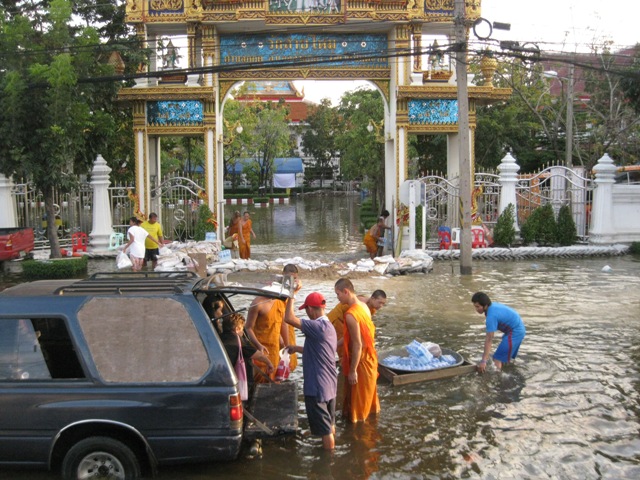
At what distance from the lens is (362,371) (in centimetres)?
672

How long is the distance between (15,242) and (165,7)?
7422 millimetres

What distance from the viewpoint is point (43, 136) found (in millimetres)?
16109

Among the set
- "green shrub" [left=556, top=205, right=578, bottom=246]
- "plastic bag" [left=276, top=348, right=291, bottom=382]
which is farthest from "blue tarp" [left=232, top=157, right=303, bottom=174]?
"plastic bag" [left=276, top=348, right=291, bottom=382]

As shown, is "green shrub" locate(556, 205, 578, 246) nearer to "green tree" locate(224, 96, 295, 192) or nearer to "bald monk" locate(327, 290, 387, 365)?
"bald monk" locate(327, 290, 387, 365)

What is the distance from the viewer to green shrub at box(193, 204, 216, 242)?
19031 millimetres

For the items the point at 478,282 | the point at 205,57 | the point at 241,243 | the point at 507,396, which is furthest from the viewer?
the point at 205,57

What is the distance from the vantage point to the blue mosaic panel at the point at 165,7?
19219 millimetres

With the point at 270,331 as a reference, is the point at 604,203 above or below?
above

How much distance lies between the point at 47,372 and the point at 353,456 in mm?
2619

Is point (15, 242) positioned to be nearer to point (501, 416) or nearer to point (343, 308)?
point (343, 308)

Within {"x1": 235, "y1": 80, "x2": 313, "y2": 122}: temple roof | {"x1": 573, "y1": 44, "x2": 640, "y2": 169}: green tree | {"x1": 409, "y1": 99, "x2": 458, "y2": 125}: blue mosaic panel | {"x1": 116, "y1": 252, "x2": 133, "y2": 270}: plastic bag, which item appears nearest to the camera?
{"x1": 116, "y1": 252, "x2": 133, "y2": 270}: plastic bag

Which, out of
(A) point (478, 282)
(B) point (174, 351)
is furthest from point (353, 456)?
(A) point (478, 282)

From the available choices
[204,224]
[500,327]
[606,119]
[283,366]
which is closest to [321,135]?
[606,119]

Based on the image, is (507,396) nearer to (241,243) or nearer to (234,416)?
(234,416)
